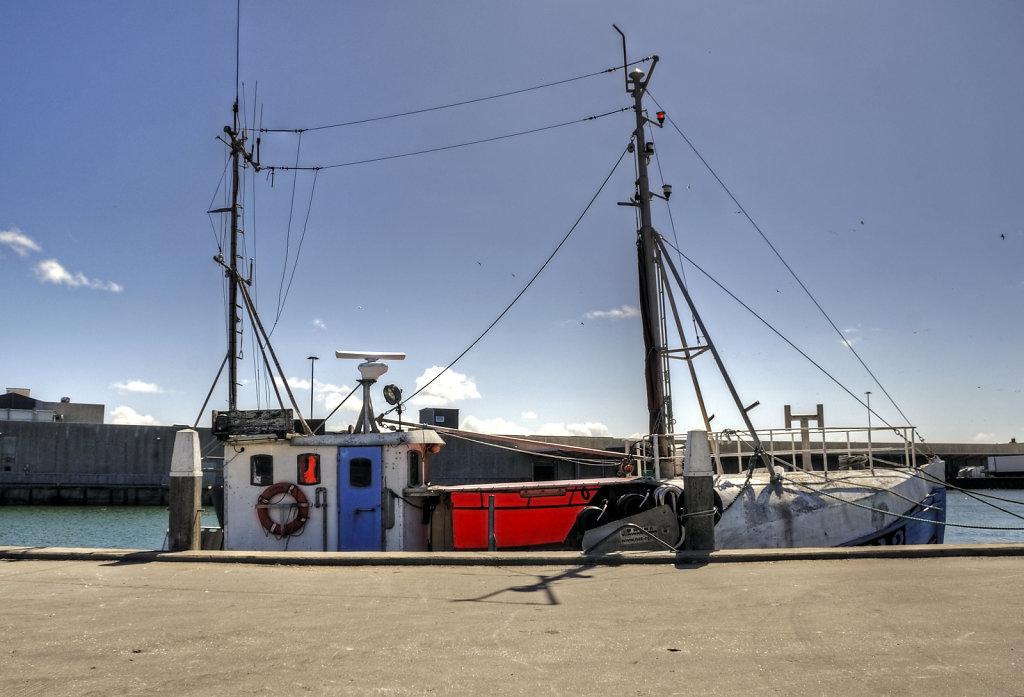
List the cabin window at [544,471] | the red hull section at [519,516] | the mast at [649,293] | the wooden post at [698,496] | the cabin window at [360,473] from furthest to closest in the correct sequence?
the cabin window at [544,471]
the mast at [649,293]
the red hull section at [519,516]
the cabin window at [360,473]
the wooden post at [698,496]

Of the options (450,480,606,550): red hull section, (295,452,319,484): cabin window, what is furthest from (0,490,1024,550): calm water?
(450,480,606,550): red hull section

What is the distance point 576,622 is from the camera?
6.23 metres

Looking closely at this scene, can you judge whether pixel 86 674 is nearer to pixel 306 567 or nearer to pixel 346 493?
pixel 306 567

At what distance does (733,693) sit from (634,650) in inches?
40.5

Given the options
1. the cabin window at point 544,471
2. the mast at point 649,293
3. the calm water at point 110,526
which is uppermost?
the mast at point 649,293

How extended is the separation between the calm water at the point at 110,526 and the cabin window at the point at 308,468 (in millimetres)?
15641

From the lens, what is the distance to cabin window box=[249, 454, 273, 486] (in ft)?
45.8

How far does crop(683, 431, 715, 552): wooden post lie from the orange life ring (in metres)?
7.19

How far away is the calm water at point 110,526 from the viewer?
31.9 meters

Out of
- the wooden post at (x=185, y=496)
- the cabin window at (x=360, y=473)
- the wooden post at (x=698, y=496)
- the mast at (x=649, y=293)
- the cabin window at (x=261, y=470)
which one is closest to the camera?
the wooden post at (x=698, y=496)

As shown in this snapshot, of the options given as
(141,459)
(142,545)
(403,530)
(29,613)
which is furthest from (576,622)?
(141,459)

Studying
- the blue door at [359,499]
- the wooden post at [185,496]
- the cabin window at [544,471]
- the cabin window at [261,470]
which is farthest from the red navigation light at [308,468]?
the cabin window at [544,471]

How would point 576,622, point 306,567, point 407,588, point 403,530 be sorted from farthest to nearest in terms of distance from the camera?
point 403,530 < point 306,567 < point 407,588 < point 576,622

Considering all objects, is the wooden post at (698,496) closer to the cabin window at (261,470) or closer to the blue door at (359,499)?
the blue door at (359,499)
